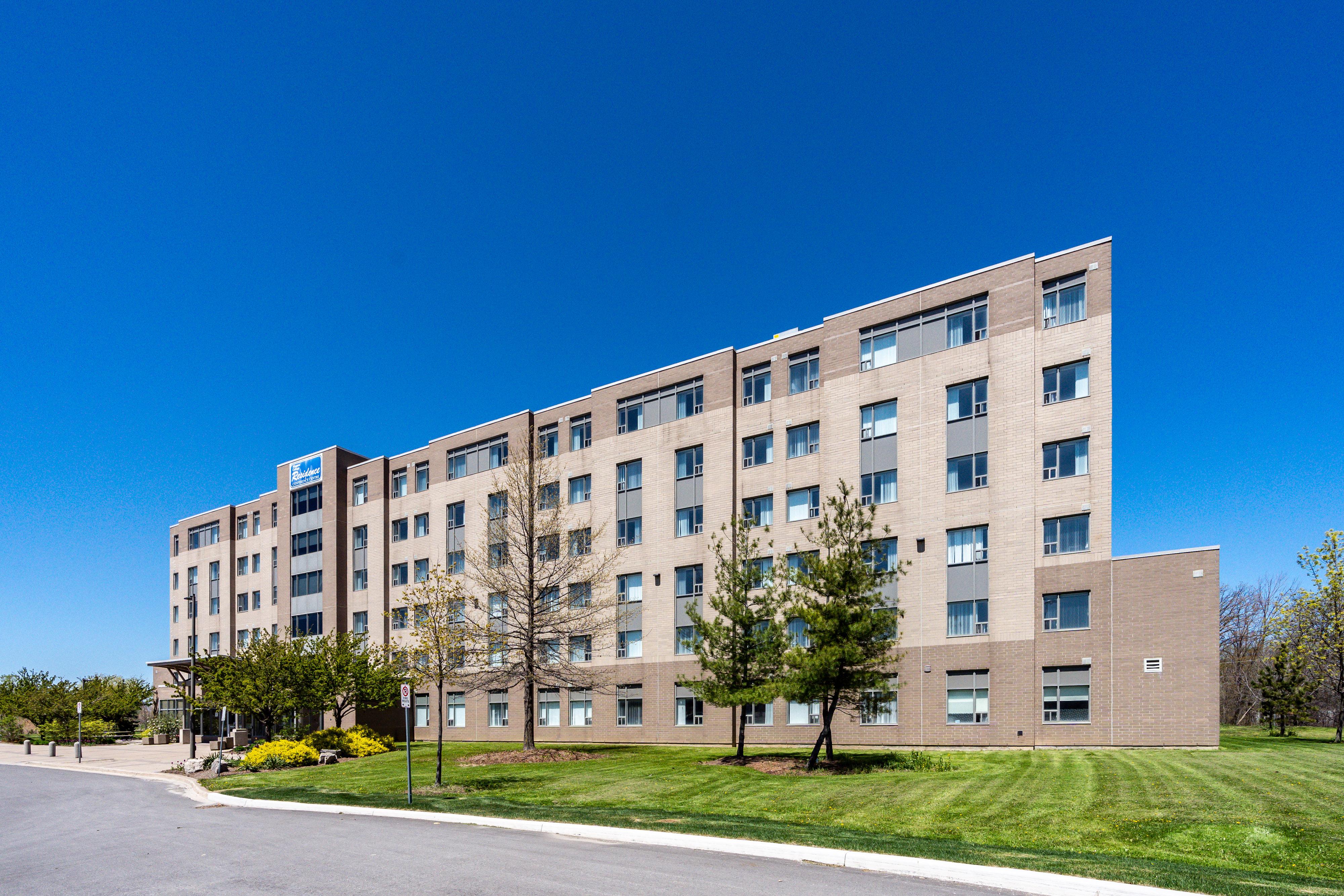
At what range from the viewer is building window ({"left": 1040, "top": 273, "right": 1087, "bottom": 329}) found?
34219mm

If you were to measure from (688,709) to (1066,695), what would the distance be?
17878mm

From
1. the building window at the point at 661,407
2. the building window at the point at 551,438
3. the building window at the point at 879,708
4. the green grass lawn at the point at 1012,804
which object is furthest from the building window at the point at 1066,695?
the building window at the point at 551,438

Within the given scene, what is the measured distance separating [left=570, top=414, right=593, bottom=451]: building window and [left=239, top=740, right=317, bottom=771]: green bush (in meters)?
20.6

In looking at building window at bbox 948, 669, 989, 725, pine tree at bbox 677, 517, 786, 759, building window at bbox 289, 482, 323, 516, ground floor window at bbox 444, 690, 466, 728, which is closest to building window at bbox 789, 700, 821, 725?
building window at bbox 948, 669, 989, 725

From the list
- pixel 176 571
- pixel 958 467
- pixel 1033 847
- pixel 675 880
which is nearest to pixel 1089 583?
pixel 958 467

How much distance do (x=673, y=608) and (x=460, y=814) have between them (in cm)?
2485

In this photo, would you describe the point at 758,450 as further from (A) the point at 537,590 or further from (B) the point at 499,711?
(B) the point at 499,711

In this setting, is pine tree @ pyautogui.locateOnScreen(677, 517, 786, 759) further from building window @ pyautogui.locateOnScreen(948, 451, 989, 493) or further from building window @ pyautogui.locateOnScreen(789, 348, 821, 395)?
building window @ pyautogui.locateOnScreen(789, 348, 821, 395)

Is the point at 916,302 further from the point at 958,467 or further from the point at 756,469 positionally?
the point at 756,469

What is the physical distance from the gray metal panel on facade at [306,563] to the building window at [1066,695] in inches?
1936

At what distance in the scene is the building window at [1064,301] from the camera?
34.2m

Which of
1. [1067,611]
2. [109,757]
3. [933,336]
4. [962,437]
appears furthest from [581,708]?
[109,757]

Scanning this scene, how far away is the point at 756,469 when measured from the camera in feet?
141

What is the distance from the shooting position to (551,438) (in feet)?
172
